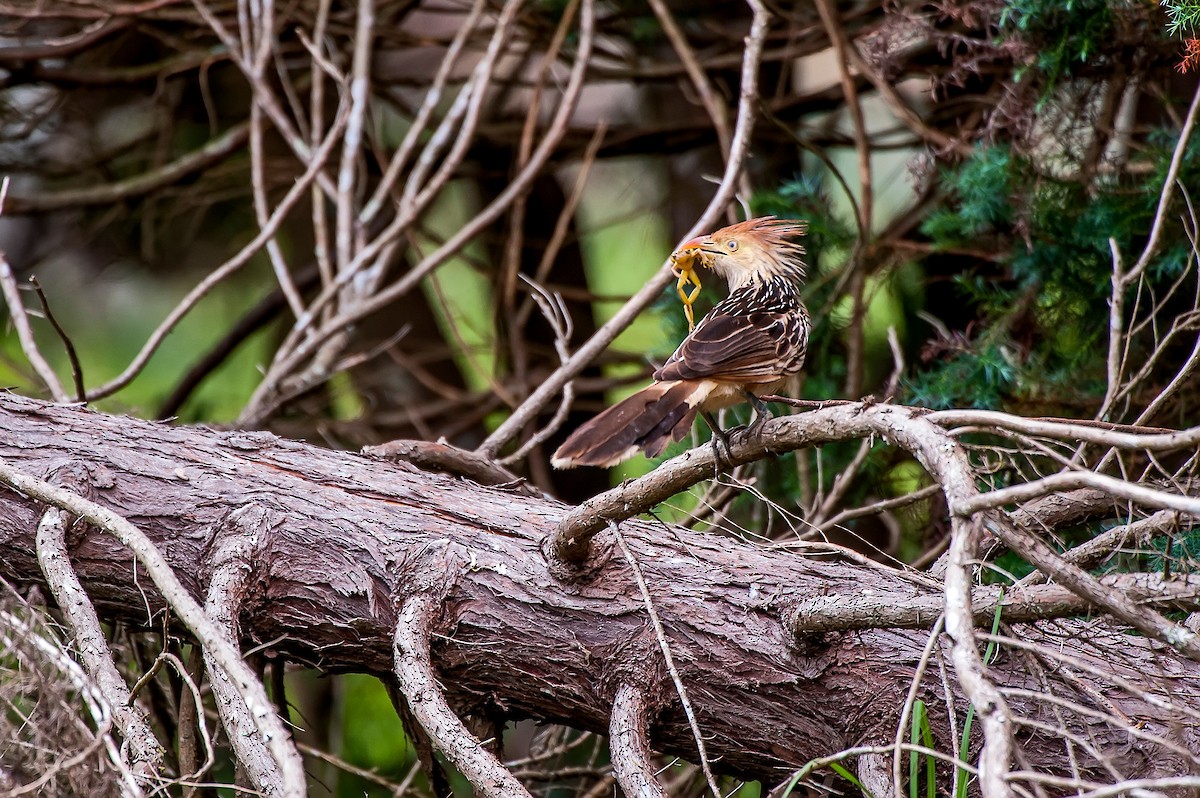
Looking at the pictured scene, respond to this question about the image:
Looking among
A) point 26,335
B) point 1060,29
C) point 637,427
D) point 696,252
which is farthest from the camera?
point 26,335

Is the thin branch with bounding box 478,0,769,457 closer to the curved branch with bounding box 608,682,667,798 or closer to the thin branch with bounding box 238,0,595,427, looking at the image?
the thin branch with bounding box 238,0,595,427

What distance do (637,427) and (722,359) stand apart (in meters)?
0.32

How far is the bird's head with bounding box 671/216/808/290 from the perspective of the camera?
3529 mm

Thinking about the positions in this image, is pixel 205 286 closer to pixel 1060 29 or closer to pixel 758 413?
pixel 758 413

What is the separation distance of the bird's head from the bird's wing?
409 mm

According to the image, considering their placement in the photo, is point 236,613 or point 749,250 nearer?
point 236,613

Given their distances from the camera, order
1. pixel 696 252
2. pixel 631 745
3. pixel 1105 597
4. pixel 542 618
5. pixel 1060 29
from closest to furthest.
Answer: pixel 1105 597
pixel 631 745
pixel 542 618
pixel 696 252
pixel 1060 29

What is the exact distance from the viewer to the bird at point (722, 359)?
8.75ft

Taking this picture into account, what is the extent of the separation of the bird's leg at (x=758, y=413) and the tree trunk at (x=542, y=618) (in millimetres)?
411

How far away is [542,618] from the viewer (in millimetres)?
2801

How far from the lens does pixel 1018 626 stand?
112 inches

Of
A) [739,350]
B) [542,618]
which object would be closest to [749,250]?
[739,350]

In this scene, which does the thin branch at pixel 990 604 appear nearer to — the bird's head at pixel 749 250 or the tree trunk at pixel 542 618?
the tree trunk at pixel 542 618

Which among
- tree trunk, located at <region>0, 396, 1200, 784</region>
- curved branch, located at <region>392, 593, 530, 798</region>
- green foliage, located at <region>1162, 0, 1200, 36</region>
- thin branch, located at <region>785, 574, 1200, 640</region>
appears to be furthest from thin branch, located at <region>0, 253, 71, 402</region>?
green foliage, located at <region>1162, 0, 1200, 36</region>
